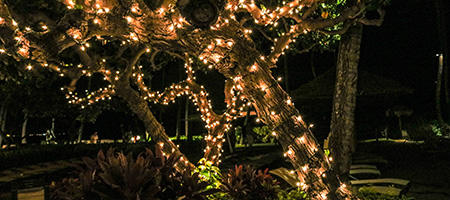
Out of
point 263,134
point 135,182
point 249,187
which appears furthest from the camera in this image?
point 263,134

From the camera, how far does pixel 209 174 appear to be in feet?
18.3

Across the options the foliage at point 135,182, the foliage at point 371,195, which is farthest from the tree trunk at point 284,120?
the foliage at point 371,195

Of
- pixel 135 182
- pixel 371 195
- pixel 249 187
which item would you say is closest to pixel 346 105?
pixel 371 195

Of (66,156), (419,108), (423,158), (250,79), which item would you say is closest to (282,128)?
(250,79)

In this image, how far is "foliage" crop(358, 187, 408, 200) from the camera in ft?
16.8

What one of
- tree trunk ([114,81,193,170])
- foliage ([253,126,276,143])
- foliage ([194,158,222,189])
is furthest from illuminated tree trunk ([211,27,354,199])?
foliage ([253,126,276,143])

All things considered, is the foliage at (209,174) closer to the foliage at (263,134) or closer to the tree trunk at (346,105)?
the tree trunk at (346,105)

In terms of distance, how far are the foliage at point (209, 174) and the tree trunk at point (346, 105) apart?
1858 millimetres

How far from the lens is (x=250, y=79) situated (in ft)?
13.1

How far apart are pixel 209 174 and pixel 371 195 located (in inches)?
90.7

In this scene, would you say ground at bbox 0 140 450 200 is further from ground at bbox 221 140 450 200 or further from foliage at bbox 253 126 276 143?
foliage at bbox 253 126 276 143

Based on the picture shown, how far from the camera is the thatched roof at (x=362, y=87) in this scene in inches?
527

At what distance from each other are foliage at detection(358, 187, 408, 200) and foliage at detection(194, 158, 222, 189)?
78.9 inches

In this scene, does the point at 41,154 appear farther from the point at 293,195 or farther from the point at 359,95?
the point at 359,95
